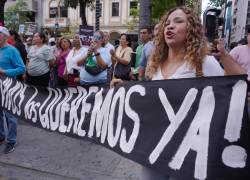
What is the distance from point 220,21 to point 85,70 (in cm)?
897

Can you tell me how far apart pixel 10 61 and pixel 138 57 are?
3.01 m

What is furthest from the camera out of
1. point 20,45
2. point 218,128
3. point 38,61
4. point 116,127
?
point 20,45

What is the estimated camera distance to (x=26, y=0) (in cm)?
4553

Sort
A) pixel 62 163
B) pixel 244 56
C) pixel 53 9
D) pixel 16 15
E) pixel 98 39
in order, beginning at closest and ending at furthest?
pixel 62 163 → pixel 244 56 → pixel 98 39 → pixel 16 15 → pixel 53 9

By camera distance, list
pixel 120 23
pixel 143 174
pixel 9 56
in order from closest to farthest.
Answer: pixel 143 174 < pixel 9 56 < pixel 120 23

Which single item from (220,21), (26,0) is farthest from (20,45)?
(26,0)

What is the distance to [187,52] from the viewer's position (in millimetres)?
2260

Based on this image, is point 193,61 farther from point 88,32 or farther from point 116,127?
point 88,32

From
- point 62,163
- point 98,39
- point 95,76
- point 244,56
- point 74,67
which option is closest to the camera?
Result: point 62,163

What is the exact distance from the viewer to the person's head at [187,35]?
223 centimetres

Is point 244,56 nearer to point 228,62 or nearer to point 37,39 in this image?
point 228,62

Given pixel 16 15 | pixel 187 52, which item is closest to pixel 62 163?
pixel 187 52

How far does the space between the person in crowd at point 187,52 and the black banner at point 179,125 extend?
0.21ft

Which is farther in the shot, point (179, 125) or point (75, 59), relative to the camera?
point (75, 59)
